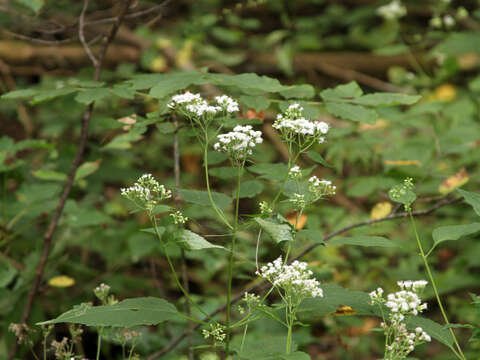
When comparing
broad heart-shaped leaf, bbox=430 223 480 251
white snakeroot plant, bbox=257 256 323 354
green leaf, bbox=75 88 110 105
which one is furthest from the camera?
green leaf, bbox=75 88 110 105

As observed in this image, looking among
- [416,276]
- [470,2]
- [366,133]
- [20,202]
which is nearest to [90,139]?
[20,202]

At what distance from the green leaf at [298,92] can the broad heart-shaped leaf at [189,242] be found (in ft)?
2.33

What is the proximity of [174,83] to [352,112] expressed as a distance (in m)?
0.58

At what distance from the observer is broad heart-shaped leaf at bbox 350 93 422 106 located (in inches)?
61.1

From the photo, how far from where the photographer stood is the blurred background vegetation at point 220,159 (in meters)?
2.10

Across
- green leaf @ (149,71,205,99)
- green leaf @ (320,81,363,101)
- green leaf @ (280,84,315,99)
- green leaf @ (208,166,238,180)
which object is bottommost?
green leaf @ (208,166,238,180)

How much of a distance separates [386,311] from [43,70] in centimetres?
389

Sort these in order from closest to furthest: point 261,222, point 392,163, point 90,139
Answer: point 261,222
point 392,163
point 90,139

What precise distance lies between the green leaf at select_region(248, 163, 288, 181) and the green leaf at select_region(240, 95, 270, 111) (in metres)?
0.18

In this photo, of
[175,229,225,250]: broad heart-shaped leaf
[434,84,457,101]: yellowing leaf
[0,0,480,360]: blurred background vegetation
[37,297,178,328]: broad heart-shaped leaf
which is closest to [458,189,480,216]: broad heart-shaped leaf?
[0,0,480,360]: blurred background vegetation

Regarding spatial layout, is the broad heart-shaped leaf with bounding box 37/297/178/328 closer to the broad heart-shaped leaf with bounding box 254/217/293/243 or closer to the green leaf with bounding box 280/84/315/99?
the broad heart-shaped leaf with bounding box 254/217/293/243

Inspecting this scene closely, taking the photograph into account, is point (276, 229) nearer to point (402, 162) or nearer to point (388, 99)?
point (388, 99)

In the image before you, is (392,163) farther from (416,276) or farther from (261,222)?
(261,222)

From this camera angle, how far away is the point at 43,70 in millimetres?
4211
